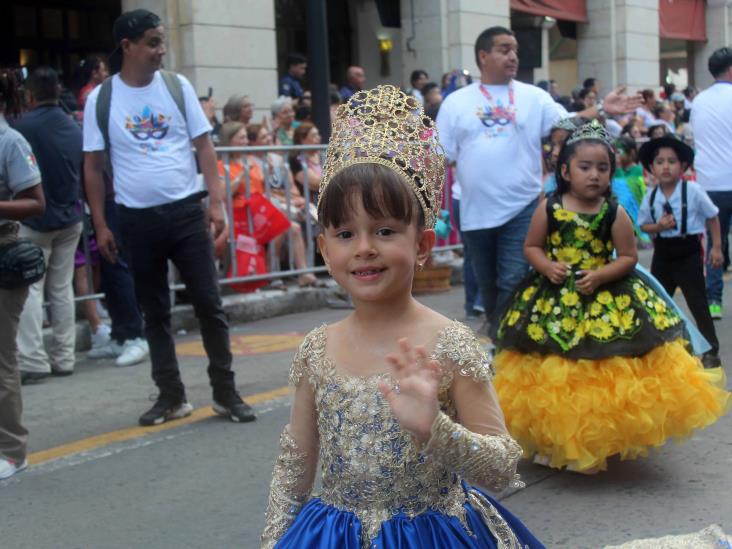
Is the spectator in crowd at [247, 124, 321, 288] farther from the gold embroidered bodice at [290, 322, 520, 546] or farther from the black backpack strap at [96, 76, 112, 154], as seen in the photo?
the gold embroidered bodice at [290, 322, 520, 546]

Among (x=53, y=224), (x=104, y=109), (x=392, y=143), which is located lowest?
(x=53, y=224)

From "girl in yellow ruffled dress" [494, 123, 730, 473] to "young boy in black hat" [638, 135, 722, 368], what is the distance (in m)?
1.92

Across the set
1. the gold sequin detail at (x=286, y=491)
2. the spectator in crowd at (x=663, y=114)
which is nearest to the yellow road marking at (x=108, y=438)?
the gold sequin detail at (x=286, y=491)

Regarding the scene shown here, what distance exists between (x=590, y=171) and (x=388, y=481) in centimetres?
301

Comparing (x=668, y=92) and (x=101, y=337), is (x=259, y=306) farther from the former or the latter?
(x=668, y=92)

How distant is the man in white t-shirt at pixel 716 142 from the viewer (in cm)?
863

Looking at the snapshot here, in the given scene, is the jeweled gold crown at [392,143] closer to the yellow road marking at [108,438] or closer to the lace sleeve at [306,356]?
the lace sleeve at [306,356]

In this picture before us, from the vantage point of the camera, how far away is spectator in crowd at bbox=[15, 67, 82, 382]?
7.34m

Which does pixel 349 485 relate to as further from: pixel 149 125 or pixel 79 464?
pixel 149 125

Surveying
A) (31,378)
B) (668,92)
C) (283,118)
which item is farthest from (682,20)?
(31,378)

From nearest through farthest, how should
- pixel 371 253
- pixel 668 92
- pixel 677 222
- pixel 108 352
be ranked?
pixel 371 253, pixel 677 222, pixel 108 352, pixel 668 92

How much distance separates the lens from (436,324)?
106 inches

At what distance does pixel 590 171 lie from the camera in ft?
17.3

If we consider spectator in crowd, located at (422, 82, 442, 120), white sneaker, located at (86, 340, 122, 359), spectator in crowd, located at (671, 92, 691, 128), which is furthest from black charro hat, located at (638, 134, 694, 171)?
spectator in crowd, located at (671, 92, 691, 128)
